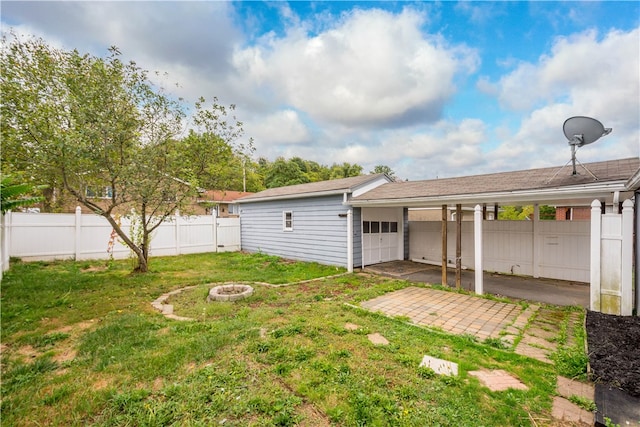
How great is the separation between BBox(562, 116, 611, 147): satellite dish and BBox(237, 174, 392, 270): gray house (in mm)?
5387

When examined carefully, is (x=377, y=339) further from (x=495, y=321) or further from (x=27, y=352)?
(x=27, y=352)

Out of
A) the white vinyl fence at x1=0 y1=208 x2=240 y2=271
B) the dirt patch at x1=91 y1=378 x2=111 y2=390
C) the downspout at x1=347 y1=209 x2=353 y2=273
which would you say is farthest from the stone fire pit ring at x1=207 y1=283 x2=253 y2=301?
the downspout at x1=347 y1=209 x2=353 y2=273

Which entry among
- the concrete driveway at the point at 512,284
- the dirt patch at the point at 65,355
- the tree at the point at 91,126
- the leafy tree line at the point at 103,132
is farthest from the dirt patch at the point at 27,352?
the concrete driveway at the point at 512,284

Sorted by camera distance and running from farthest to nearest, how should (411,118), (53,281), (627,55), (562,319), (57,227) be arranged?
(411,118) → (57,227) → (53,281) → (627,55) → (562,319)

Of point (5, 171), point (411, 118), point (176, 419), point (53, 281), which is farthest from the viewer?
point (411, 118)

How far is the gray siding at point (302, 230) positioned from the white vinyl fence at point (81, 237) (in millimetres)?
2205

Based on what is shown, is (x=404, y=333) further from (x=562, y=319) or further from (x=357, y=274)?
(x=357, y=274)

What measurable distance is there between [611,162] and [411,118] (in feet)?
34.0

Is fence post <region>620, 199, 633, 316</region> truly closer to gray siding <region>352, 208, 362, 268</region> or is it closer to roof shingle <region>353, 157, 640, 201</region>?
roof shingle <region>353, 157, 640, 201</region>

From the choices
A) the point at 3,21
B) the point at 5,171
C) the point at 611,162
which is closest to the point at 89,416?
the point at 5,171

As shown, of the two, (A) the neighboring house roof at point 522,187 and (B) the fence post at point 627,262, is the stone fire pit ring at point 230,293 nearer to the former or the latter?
(A) the neighboring house roof at point 522,187

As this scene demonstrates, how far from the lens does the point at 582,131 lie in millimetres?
5660

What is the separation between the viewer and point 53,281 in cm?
696

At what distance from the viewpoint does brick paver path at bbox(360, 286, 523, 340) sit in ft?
14.7
